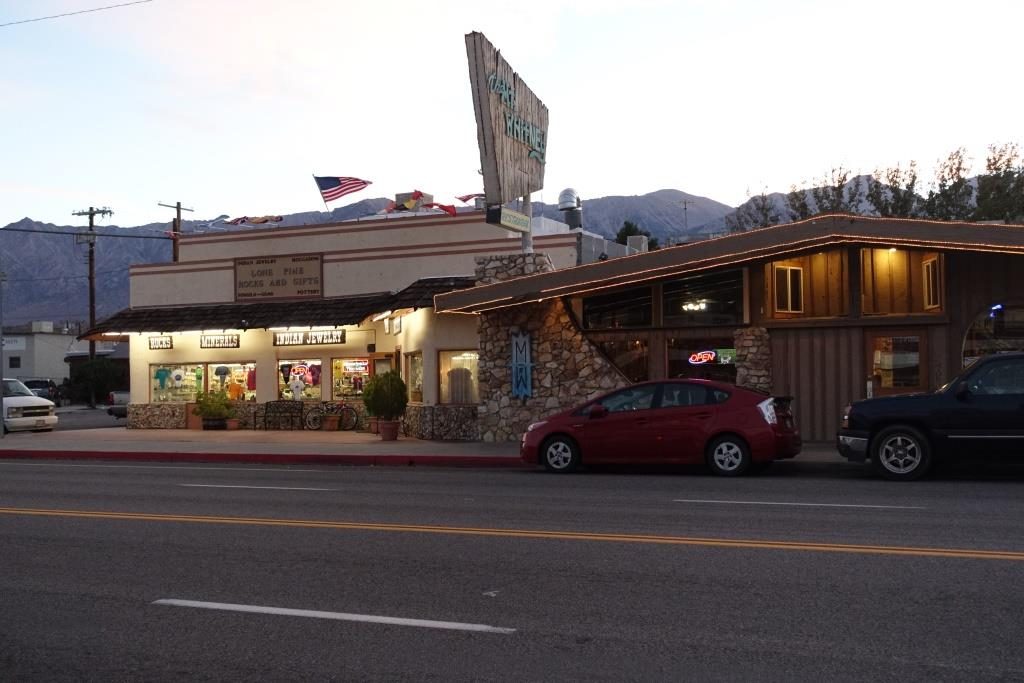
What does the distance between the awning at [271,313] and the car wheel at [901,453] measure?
12666 millimetres

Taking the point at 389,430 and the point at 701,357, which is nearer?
the point at 701,357

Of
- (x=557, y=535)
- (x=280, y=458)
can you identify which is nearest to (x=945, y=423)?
(x=557, y=535)

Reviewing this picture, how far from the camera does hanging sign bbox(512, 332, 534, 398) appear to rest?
2295 cm

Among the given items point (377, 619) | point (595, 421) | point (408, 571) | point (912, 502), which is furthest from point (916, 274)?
point (377, 619)

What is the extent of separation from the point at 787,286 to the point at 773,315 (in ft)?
2.05

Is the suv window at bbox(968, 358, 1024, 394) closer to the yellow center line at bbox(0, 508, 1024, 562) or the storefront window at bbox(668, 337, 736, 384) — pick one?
the yellow center line at bbox(0, 508, 1024, 562)

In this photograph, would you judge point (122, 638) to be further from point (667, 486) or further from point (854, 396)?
point (854, 396)

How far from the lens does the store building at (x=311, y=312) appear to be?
2675 cm

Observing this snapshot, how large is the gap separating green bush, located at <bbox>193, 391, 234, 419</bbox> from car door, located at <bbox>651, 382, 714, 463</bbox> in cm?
1793

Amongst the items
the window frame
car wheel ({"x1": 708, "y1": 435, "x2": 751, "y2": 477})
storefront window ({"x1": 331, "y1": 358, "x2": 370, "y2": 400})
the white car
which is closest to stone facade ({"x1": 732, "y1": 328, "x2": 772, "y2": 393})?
the window frame

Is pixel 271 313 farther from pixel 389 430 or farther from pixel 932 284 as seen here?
pixel 932 284

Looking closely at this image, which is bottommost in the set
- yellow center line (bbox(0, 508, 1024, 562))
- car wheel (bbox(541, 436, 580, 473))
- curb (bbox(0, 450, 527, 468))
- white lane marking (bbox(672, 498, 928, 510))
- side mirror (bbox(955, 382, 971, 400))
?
curb (bbox(0, 450, 527, 468))

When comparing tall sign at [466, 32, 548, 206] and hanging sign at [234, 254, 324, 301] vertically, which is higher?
tall sign at [466, 32, 548, 206]

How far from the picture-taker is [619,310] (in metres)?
22.2
